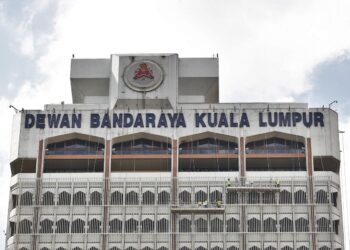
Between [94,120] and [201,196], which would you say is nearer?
[201,196]

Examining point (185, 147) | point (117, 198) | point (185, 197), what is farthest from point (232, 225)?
point (117, 198)

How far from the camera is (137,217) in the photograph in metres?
105

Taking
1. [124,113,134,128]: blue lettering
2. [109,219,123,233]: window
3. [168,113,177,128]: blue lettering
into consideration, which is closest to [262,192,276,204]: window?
[168,113,177,128]: blue lettering

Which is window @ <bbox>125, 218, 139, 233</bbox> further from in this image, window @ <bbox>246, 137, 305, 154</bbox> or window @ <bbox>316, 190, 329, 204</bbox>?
window @ <bbox>316, 190, 329, 204</bbox>

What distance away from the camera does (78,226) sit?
10494 centimetres

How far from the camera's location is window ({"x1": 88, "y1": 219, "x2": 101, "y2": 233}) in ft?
343

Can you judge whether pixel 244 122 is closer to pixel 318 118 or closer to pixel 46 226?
pixel 318 118

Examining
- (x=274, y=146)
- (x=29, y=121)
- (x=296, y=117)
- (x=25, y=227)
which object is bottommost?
(x=25, y=227)

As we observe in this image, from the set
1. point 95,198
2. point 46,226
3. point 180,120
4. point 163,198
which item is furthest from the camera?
point 180,120

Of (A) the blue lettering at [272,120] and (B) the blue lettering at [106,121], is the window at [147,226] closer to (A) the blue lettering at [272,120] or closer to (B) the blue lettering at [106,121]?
(B) the blue lettering at [106,121]

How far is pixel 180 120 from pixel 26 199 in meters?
22.3

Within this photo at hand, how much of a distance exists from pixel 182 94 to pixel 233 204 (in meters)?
19.4

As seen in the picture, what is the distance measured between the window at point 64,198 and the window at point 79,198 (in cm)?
77

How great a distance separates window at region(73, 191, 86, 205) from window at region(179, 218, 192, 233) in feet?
41.2
